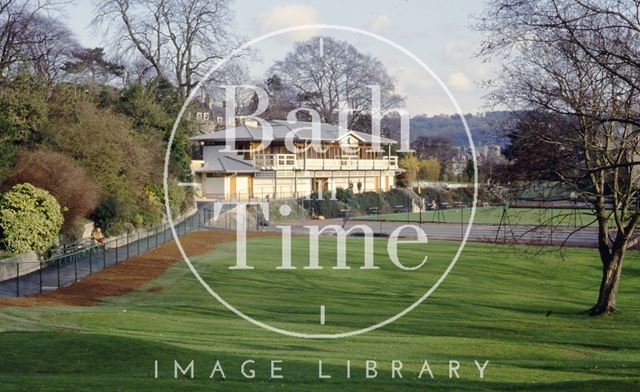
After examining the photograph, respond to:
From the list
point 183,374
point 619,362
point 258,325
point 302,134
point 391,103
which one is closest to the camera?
point 183,374

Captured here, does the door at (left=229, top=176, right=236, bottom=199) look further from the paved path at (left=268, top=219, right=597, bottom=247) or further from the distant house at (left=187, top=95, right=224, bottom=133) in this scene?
the paved path at (left=268, top=219, right=597, bottom=247)

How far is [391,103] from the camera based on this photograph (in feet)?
270

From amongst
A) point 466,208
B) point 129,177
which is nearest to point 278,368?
point 129,177

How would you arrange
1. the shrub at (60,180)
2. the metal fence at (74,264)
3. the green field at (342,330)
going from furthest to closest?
the shrub at (60,180), the metal fence at (74,264), the green field at (342,330)

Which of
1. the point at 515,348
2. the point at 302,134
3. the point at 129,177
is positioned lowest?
the point at 515,348

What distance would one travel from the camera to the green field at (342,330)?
38.4 ft

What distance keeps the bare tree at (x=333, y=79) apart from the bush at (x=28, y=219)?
5083cm

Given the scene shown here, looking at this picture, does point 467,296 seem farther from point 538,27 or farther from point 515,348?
point 538,27

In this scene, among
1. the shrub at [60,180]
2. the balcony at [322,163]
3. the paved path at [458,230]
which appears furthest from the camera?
the balcony at [322,163]

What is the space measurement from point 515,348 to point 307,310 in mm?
6725

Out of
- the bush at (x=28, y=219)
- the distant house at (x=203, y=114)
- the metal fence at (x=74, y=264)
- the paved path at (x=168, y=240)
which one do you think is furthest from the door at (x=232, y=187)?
the bush at (x=28, y=219)

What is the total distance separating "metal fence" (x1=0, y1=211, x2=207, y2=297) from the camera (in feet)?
81.0

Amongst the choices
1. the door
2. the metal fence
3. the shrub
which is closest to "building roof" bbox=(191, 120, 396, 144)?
the door

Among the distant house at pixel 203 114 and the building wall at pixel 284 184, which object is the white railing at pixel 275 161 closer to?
the building wall at pixel 284 184
